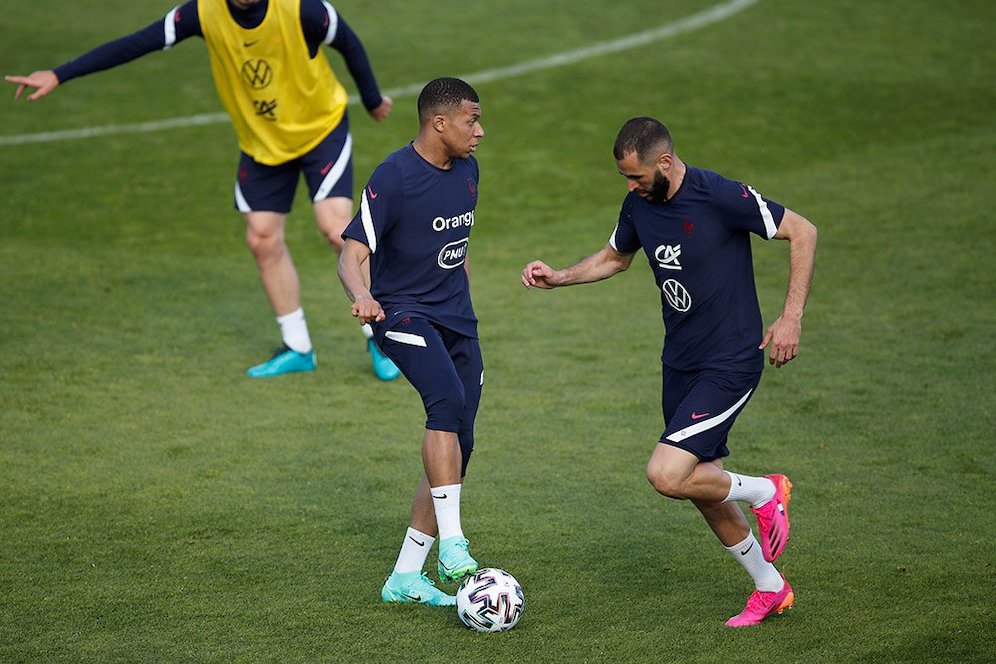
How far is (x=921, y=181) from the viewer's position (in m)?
13.1

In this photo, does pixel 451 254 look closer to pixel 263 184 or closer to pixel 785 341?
pixel 785 341

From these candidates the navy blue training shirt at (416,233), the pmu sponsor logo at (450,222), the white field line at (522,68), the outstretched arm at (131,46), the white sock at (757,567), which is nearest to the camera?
the white sock at (757,567)

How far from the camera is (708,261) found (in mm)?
5637

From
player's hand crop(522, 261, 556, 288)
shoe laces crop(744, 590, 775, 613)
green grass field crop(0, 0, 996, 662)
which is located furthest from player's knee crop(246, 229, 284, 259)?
shoe laces crop(744, 590, 775, 613)

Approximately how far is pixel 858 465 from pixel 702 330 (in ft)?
7.22

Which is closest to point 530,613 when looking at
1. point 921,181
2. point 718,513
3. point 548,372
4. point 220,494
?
point 718,513

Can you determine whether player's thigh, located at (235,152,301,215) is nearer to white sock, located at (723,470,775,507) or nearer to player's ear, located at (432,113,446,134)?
player's ear, located at (432,113,446,134)

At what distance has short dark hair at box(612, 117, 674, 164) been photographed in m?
5.47

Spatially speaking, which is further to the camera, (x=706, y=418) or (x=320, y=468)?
(x=320, y=468)

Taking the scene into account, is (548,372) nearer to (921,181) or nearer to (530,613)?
(530,613)

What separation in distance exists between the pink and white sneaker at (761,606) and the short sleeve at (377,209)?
2.19 meters

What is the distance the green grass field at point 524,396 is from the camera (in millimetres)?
5766

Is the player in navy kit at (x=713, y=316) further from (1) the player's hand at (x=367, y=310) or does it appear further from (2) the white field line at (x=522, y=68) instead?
(2) the white field line at (x=522, y=68)

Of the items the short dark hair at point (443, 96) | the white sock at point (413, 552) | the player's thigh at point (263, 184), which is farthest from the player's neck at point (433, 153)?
the player's thigh at point (263, 184)
